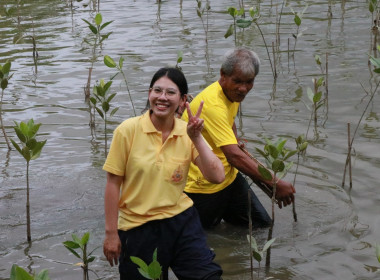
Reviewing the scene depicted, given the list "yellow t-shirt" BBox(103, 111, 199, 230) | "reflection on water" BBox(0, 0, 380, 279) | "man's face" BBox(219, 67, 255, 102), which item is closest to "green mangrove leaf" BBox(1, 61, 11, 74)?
"reflection on water" BBox(0, 0, 380, 279)

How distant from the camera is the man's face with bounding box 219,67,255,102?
4727mm

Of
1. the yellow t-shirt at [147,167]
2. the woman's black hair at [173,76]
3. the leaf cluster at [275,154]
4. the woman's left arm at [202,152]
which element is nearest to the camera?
the woman's left arm at [202,152]

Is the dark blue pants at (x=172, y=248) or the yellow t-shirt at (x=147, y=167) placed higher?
the yellow t-shirt at (x=147, y=167)

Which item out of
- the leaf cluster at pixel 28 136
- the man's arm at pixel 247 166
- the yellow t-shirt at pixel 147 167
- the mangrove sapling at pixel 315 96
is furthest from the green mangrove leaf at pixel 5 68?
the yellow t-shirt at pixel 147 167

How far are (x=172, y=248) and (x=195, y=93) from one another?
481 centimetres

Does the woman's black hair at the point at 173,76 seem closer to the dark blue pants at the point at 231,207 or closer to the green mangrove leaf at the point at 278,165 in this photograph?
the green mangrove leaf at the point at 278,165

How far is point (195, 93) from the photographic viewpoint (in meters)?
8.45

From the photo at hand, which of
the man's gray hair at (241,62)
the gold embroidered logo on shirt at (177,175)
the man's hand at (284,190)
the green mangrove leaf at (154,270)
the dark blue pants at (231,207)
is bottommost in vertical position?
the dark blue pants at (231,207)

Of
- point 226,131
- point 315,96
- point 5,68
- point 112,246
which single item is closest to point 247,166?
point 226,131

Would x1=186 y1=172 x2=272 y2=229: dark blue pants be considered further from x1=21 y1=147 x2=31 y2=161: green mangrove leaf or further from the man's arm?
x1=21 y1=147 x2=31 y2=161: green mangrove leaf

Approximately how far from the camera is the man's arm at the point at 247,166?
4691mm

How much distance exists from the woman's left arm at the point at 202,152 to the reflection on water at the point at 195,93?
1.10m

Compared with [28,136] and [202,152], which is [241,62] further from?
[28,136]

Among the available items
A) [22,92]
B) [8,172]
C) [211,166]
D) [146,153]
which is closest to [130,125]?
[146,153]
